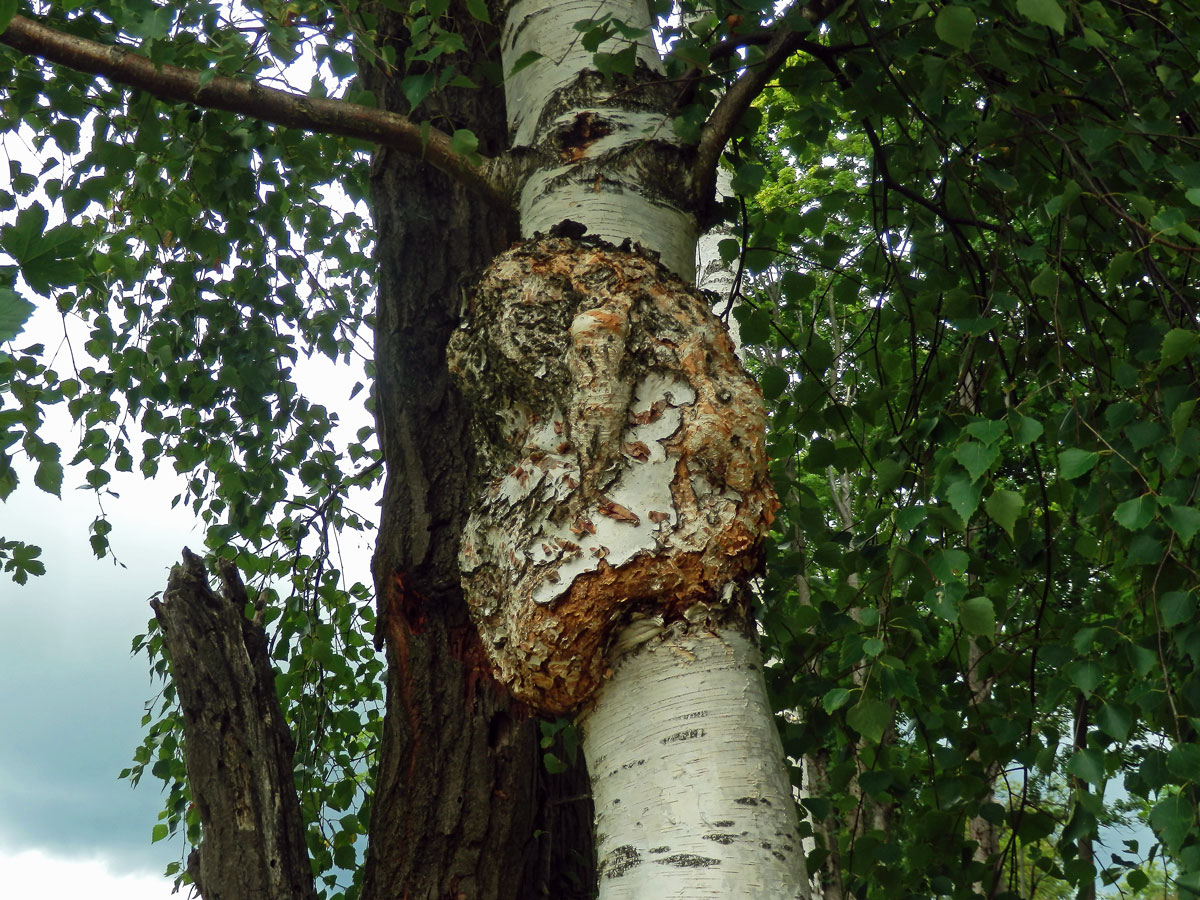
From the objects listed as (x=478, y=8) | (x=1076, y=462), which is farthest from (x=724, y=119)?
(x=1076, y=462)

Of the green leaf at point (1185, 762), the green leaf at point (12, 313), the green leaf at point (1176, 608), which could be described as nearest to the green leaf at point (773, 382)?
the green leaf at point (1176, 608)

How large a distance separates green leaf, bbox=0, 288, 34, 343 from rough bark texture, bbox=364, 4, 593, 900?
922 mm

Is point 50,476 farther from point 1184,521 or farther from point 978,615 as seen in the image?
point 1184,521

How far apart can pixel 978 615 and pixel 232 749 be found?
1.46 meters

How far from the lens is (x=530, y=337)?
151 centimetres

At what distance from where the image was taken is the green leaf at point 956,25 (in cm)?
136

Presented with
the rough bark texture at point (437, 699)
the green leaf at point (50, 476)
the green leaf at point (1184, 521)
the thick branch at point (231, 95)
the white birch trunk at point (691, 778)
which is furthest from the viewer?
the green leaf at point (50, 476)

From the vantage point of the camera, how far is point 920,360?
11.5ft

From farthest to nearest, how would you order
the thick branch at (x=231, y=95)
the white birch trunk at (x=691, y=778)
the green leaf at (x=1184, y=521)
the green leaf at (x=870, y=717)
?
the thick branch at (x=231, y=95), the green leaf at (x=870, y=717), the green leaf at (x=1184, y=521), the white birch trunk at (x=691, y=778)

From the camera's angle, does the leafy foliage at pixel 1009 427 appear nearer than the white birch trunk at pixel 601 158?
Yes

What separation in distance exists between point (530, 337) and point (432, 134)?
2.08 feet

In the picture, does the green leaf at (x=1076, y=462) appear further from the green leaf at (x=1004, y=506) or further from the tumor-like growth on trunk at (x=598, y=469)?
the tumor-like growth on trunk at (x=598, y=469)

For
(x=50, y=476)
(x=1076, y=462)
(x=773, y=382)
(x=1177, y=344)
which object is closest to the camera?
(x=1177, y=344)

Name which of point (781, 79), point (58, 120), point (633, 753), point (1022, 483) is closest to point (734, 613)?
point (633, 753)
